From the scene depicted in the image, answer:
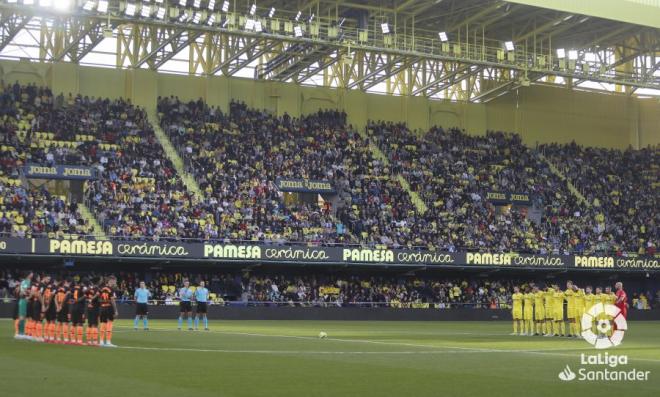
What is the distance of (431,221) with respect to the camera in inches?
2447

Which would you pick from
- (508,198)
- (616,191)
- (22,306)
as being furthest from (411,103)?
(22,306)

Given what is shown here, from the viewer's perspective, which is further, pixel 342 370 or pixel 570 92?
pixel 570 92

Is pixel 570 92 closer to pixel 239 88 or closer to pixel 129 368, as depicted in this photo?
pixel 239 88

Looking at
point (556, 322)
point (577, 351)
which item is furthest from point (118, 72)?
point (577, 351)

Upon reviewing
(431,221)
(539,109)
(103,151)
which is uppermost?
(539,109)

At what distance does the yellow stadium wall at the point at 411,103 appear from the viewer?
205ft

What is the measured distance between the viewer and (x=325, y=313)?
53.2 meters

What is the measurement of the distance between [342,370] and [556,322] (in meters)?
17.8

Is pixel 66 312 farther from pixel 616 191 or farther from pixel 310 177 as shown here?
pixel 616 191

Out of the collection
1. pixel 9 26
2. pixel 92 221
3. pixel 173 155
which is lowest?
pixel 92 221

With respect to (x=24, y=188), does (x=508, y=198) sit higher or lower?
higher

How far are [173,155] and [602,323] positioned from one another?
34777 millimetres

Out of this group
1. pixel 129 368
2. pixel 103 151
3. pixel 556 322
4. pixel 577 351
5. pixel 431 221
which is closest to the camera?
pixel 129 368

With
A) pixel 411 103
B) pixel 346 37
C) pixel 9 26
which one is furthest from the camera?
pixel 411 103
